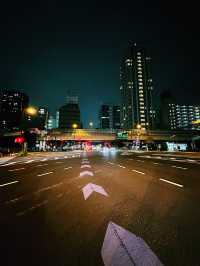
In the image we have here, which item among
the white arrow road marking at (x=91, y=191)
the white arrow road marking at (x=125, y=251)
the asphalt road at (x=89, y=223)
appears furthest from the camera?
the white arrow road marking at (x=91, y=191)

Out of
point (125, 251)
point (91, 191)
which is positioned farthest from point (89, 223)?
point (91, 191)

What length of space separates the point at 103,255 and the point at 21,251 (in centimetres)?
148

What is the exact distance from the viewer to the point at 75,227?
4.46 metres

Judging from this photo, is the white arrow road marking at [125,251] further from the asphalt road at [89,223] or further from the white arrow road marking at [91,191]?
the white arrow road marking at [91,191]

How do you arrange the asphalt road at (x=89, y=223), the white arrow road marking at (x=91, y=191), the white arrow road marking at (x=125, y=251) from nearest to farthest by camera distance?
the white arrow road marking at (x=125, y=251) → the asphalt road at (x=89, y=223) → the white arrow road marking at (x=91, y=191)

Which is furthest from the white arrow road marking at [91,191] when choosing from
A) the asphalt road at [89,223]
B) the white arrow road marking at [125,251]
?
the white arrow road marking at [125,251]

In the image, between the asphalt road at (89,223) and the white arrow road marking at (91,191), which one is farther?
the white arrow road marking at (91,191)

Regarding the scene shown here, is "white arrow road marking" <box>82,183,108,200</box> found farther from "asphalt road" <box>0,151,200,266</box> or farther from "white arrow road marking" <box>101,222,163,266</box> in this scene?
"white arrow road marking" <box>101,222,163,266</box>

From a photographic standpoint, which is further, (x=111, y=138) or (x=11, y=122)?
(x=11, y=122)

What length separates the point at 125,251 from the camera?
341cm

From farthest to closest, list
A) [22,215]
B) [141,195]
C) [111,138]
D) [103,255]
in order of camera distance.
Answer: [111,138] < [141,195] < [22,215] < [103,255]

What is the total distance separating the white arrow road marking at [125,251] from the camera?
309 cm

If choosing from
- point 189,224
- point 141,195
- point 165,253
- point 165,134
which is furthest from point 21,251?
point 165,134

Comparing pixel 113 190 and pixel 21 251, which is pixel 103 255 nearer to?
pixel 21 251
